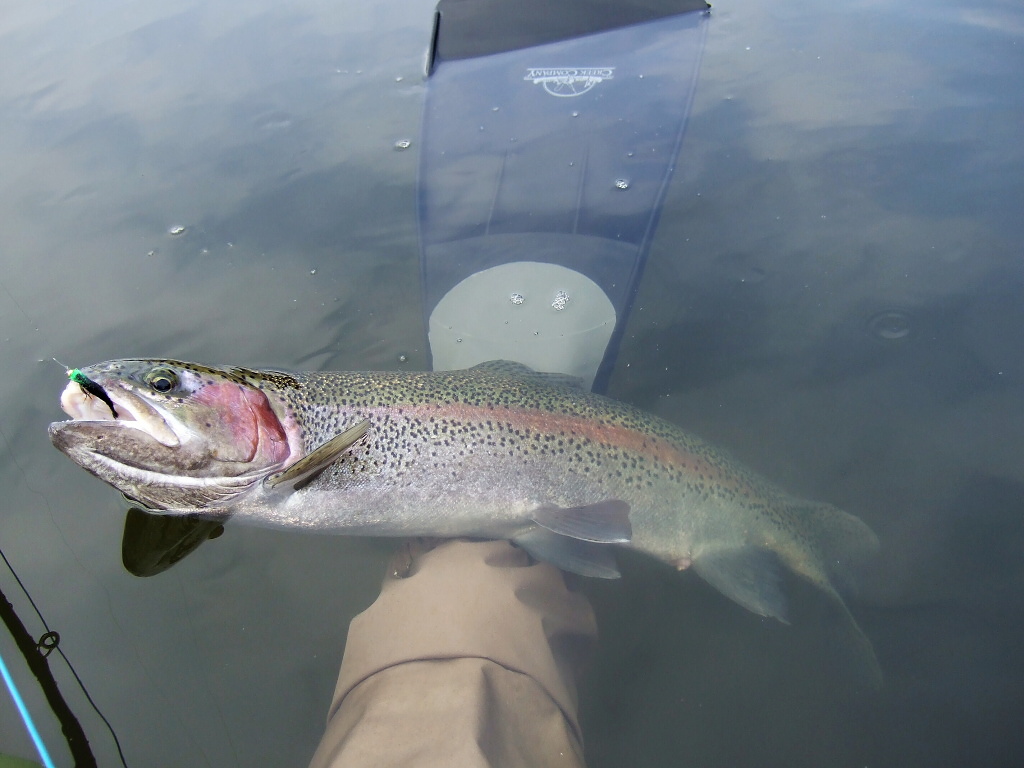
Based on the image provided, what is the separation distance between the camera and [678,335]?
4074 mm

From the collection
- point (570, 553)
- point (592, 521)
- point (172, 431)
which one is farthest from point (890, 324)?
point (172, 431)

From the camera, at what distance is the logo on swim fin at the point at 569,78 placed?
6.02 metres

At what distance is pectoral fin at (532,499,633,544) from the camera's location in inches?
115

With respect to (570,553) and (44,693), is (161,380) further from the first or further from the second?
(570,553)

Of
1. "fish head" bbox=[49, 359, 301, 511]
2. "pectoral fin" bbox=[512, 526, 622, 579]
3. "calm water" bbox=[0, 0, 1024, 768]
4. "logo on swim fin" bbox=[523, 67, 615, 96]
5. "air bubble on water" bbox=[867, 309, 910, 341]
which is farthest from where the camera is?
"logo on swim fin" bbox=[523, 67, 615, 96]

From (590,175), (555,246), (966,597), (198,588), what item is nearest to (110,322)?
(198,588)

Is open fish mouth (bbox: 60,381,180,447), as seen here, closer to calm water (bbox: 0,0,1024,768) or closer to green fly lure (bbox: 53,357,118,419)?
green fly lure (bbox: 53,357,118,419)

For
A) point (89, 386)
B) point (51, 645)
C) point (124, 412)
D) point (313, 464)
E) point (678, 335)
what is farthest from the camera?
point (678, 335)

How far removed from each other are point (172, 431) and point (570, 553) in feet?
5.64

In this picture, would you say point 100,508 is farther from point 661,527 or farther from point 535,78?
point 535,78

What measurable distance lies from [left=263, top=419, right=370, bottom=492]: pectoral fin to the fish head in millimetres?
83

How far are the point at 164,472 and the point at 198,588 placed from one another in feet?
2.55

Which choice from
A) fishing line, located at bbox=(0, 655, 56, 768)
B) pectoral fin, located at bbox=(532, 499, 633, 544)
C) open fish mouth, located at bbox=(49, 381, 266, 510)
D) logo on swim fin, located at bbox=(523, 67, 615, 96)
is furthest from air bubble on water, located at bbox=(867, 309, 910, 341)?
fishing line, located at bbox=(0, 655, 56, 768)

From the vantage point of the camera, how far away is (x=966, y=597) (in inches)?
116
